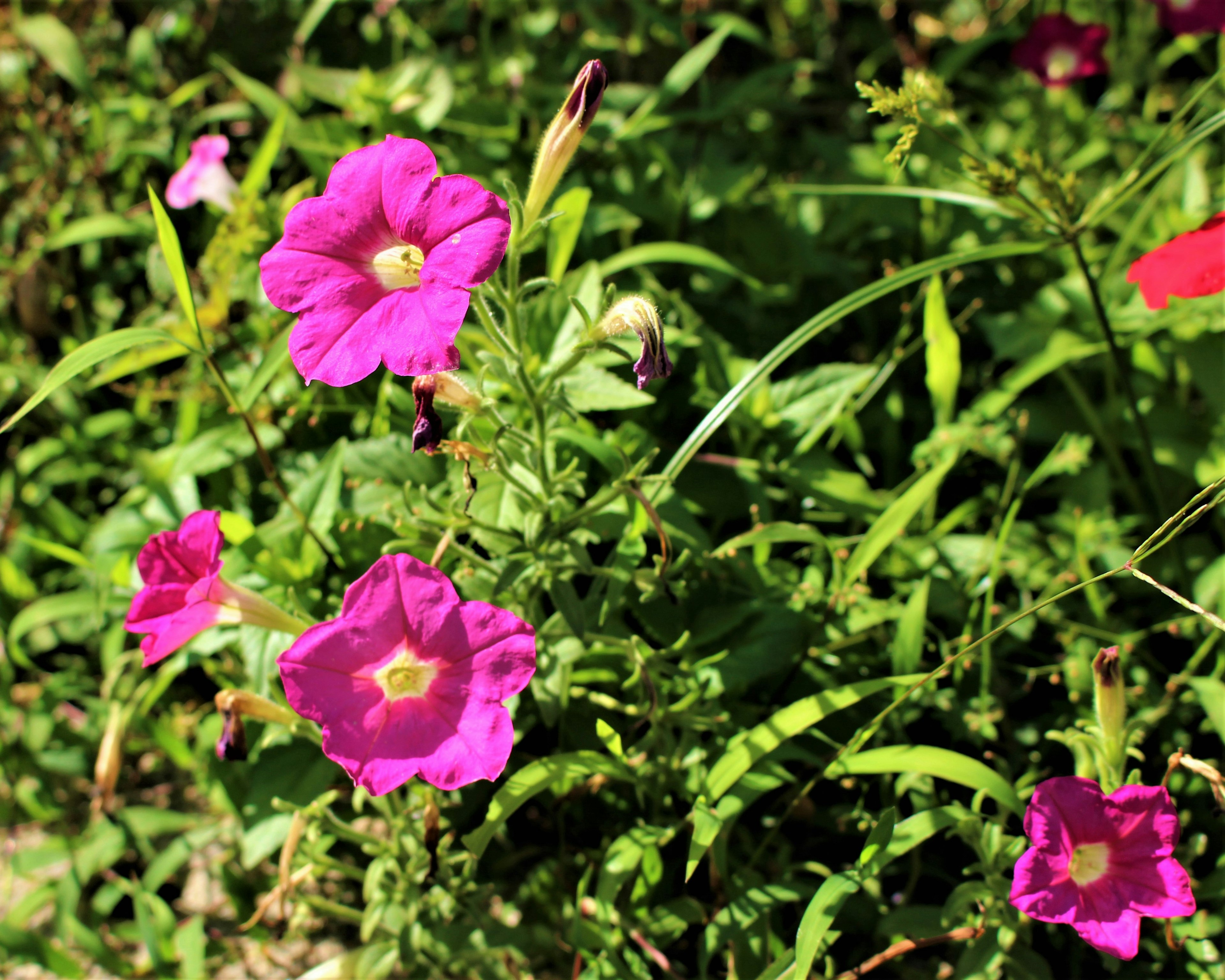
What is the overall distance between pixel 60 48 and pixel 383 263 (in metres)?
2.18

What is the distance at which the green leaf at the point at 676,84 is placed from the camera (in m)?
2.47

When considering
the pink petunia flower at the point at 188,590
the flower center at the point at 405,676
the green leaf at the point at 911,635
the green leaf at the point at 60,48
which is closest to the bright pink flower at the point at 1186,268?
the green leaf at the point at 911,635

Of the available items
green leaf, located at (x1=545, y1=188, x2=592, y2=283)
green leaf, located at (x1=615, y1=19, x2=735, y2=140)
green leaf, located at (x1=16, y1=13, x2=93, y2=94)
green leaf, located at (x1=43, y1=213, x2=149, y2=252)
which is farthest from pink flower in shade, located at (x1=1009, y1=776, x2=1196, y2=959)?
green leaf, located at (x1=16, y1=13, x2=93, y2=94)

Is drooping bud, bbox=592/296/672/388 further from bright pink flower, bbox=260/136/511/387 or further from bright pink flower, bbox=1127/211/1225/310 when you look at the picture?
bright pink flower, bbox=1127/211/1225/310

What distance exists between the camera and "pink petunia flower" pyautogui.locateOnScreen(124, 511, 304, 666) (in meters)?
1.39

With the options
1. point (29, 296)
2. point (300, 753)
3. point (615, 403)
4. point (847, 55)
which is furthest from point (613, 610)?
point (847, 55)

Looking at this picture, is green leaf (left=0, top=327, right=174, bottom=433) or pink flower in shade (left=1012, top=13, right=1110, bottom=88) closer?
green leaf (left=0, top=327, right=174, bottom=433)

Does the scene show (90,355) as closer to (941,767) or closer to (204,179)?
(204,179)

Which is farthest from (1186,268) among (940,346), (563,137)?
(563,137)

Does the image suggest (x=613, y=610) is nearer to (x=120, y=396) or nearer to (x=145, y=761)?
(x=145, y=761)

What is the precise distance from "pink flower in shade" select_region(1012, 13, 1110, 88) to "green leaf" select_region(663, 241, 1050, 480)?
122 cm

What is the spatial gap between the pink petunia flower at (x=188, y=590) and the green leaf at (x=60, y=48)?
1.98m

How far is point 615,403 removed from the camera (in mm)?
1659

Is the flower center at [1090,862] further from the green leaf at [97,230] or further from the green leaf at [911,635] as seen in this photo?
the green leaf at [97,230]
